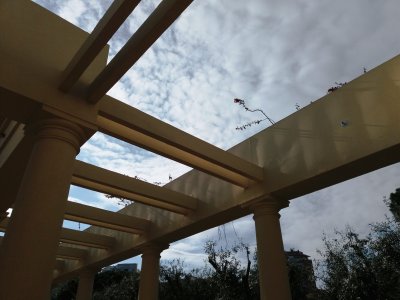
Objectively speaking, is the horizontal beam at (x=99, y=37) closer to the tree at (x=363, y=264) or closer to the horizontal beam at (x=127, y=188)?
the horizontal beam at (x=127, y=188)

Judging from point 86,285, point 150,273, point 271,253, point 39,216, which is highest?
point 86,285

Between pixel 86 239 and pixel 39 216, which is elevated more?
pixel 86 239

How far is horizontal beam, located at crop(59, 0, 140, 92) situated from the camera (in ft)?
17.6

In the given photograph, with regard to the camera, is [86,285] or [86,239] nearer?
[86,239]

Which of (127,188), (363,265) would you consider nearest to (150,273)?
(127,188)

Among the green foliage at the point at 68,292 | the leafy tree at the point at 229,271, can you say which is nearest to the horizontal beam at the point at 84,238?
the leafy tree at the point at 229,271

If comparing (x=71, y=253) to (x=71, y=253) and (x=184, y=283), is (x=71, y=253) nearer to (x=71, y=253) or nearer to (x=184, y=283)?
(x=71, y=253)

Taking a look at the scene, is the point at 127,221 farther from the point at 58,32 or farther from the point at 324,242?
the point at 324,242

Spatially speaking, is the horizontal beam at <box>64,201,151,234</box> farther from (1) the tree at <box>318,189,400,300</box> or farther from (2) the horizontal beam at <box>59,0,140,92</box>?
(1) the tree at <box>318,189,400,300</box>

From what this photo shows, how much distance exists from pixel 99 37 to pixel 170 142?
11.5 ft

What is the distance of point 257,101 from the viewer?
10680mm

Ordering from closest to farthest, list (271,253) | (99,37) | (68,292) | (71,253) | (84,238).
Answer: (99,37) → (271,253) → (84,238) → (71,253) → (68,292)

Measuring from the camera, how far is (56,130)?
6258 mm

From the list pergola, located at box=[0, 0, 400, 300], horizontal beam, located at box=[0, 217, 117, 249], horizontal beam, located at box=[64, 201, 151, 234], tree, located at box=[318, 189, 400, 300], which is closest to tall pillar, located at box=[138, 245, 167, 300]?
pergola, located at box=[0, 0, 400, 300]
